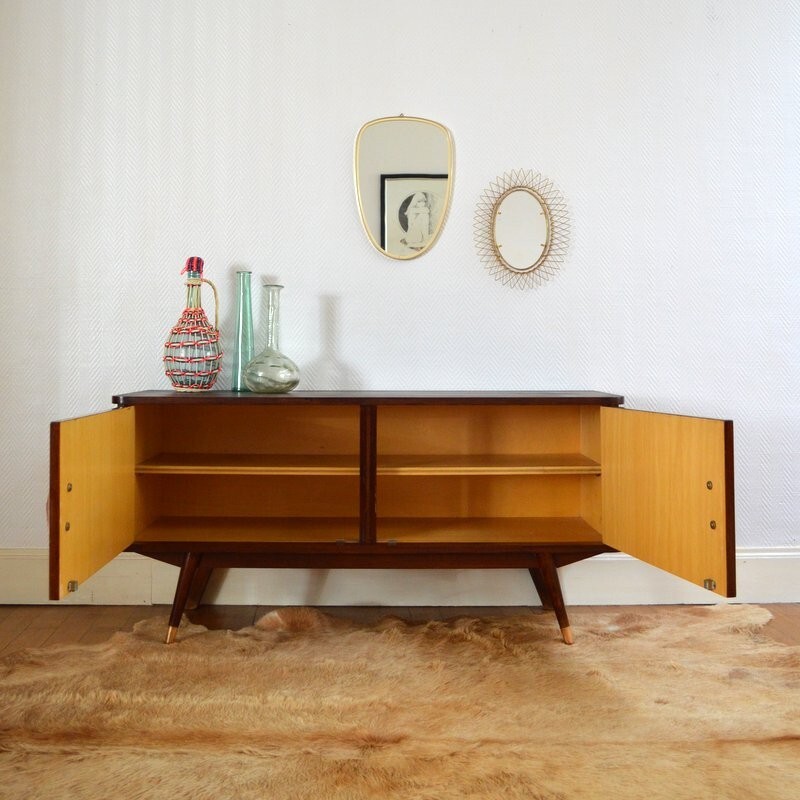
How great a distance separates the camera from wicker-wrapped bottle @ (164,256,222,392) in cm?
184

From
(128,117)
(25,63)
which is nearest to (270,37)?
(128,117)

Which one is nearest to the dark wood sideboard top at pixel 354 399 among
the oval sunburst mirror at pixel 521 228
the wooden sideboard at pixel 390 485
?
the wooden sideboard at pixel 390 485

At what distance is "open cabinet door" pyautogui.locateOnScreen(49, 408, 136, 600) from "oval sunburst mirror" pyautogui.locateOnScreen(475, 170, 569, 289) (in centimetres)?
119

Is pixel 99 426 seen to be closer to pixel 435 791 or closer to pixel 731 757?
pixel 435 791

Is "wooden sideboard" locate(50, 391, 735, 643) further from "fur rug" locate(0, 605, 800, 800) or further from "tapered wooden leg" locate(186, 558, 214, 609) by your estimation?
"fur rug" locate(0, 605, 800, 800)

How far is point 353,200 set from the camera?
6.81ft

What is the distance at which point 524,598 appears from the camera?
2.12 meters

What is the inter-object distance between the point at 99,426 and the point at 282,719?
0.75 meters

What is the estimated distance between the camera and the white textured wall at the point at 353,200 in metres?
2.05

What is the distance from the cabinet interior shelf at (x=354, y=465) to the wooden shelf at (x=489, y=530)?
18 cm

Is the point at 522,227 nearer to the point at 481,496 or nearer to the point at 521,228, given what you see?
the point at 521,228

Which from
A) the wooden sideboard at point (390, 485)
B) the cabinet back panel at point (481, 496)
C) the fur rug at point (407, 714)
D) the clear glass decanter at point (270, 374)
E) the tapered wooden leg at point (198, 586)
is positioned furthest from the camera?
the cabinet back panel at point (481, 496)

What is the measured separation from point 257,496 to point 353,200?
0.97 m

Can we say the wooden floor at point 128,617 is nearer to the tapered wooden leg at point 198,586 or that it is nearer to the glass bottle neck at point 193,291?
the tapered wooden leg at point 198,586
